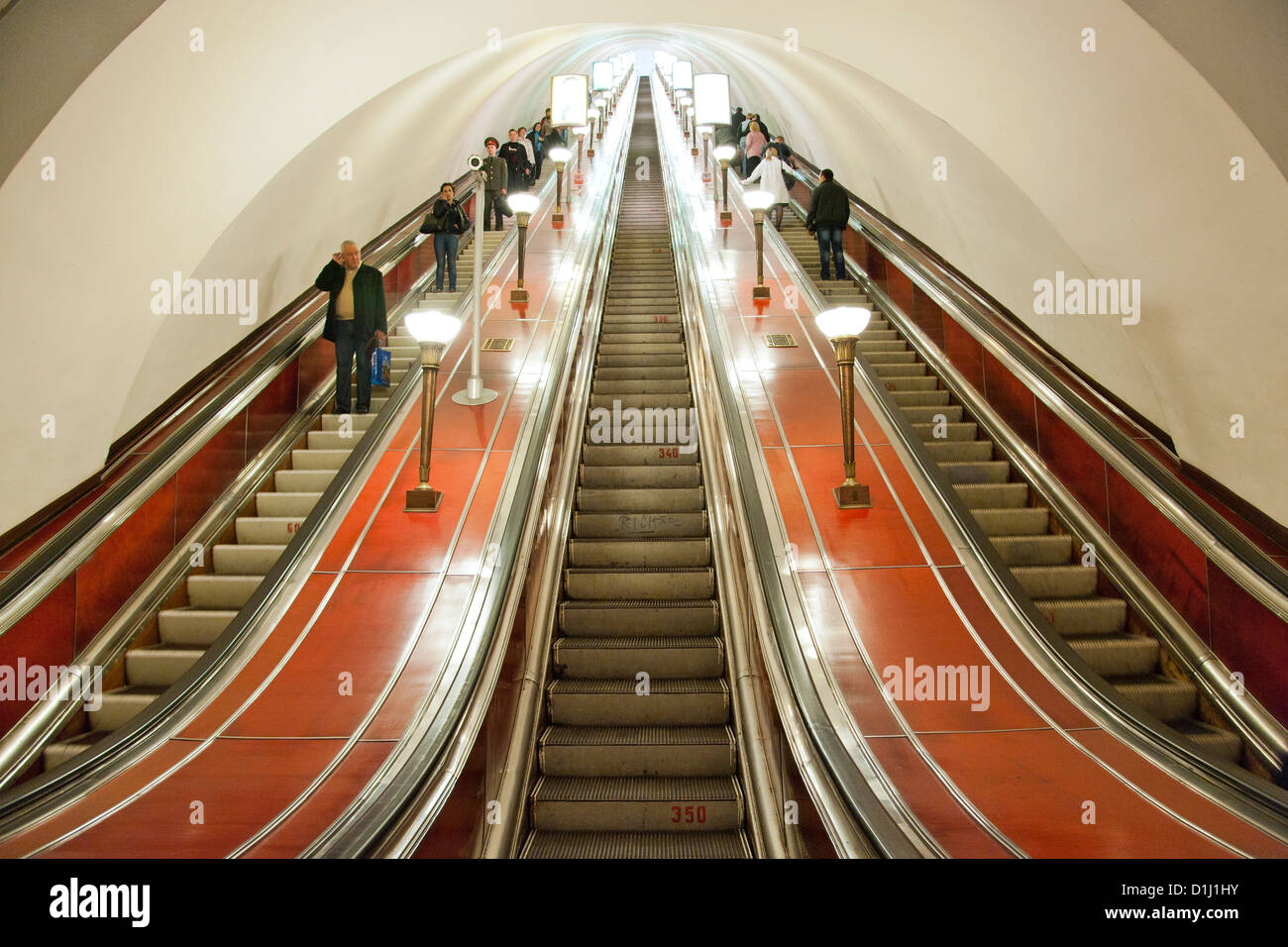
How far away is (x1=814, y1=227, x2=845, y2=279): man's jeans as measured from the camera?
8.56 meters

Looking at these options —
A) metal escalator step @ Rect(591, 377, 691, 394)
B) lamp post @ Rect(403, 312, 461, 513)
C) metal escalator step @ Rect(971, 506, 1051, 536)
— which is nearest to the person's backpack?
metal escalator step @ Rect(591, 377, 691, 394)

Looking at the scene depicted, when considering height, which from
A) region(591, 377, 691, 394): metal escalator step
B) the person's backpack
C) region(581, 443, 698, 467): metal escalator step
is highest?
the person's backpack

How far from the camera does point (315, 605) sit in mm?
3740

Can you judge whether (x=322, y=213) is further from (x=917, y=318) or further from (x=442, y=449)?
(x=917, y=318)

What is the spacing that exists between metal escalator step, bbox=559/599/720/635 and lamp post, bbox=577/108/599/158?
48.3 feet

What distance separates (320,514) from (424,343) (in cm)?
121

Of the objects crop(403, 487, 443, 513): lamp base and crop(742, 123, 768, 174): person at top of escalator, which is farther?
crop(742, 123, 768, 174): person at top of escalator

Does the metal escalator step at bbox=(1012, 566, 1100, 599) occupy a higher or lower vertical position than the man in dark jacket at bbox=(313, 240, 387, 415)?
lower

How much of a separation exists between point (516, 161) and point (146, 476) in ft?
28.7

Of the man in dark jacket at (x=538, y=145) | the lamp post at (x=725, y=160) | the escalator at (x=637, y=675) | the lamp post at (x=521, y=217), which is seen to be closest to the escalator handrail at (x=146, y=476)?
the lamp post at (x=521, y=217)

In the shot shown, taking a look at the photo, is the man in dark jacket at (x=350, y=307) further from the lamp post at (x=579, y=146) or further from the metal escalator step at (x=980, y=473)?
the lamp post at (x=579, y=146)

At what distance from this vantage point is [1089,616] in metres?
4.02

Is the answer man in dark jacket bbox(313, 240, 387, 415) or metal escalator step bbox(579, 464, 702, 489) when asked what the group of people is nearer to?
metal escalator step bbox(579, 464, 702, 489)
